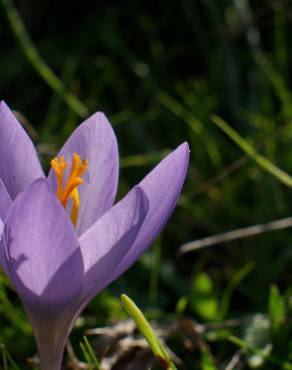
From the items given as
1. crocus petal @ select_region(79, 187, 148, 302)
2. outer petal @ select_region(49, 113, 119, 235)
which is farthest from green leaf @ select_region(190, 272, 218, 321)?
crocus petal @ select_region(79, 187, 148, 302)

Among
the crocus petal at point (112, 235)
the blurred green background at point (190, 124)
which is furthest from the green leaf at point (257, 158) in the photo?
the crocus petal at point (112, 235)

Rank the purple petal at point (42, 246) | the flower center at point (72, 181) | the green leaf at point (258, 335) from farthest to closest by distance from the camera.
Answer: the green leaf at point (258, 335) < the flower center at point (72, 181) < the purple petal at point (42, 246)

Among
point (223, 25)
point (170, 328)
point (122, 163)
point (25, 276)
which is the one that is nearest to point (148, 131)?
point (122, 163)

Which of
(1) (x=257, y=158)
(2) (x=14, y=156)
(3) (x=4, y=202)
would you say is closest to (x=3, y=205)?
(3) (x=4, y=202)

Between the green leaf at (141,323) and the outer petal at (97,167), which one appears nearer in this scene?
the green leaf at (141,323)

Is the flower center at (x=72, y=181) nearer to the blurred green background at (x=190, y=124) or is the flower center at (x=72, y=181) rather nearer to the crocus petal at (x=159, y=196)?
the crocus petal at (x=159, y=196)

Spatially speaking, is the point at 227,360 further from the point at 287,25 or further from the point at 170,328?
the point at 287,25
